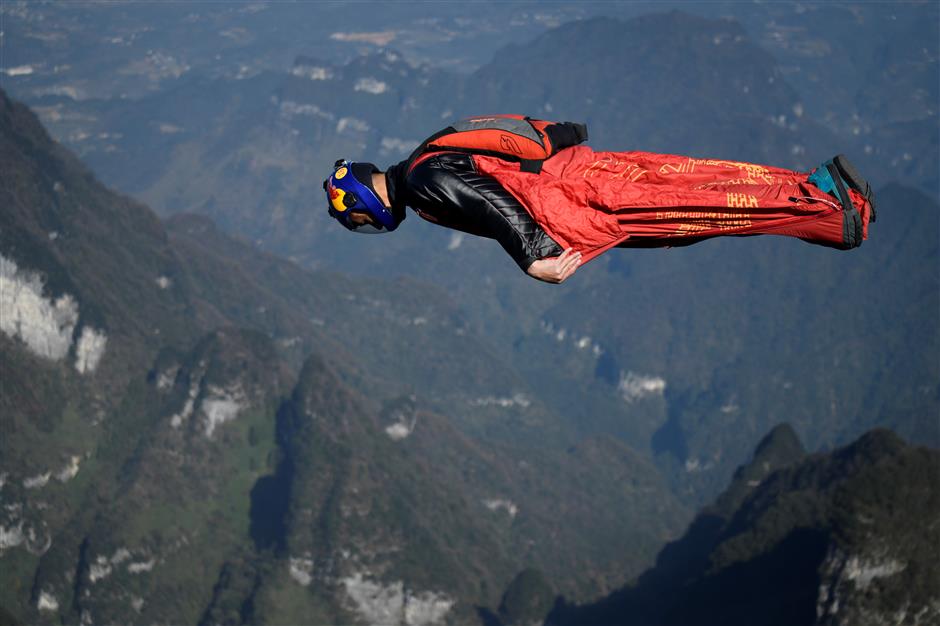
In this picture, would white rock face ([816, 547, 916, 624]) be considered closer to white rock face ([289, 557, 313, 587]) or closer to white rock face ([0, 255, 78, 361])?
white rock face ([289, 557, 313, 587])

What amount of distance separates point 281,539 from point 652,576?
208 ft

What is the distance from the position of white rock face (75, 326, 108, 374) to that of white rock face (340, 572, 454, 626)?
6682 cm

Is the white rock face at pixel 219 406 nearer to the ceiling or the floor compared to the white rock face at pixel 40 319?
nearer to the floor

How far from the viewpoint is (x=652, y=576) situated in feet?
579

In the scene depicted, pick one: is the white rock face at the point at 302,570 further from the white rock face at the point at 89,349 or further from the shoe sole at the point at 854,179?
the shoe sole at the point at 854,179

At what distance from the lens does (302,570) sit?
492 feet

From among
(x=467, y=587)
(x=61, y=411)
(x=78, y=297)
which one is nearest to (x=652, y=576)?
(x=467, y=587)

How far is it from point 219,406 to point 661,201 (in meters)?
177

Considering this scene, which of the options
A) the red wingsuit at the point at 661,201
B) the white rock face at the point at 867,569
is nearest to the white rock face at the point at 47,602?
the white rock face at the point at 867,569

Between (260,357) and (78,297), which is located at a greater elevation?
(78,297)

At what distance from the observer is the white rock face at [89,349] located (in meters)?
182

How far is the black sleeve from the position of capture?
14.6 metres

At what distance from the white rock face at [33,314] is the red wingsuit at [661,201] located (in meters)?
170

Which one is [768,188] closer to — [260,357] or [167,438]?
[167,438]
